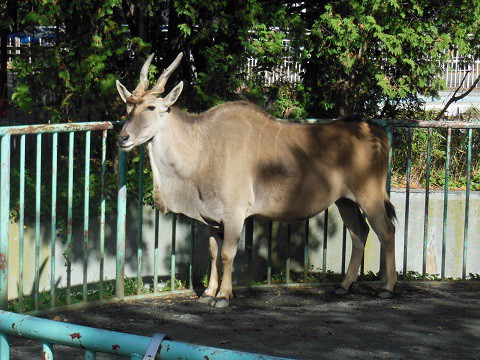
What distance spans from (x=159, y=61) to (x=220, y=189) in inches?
119

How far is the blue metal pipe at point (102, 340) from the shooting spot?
98.1 inches

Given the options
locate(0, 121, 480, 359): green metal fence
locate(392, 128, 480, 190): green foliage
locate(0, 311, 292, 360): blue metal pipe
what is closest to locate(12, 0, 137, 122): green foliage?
locate(0, 121, 480, 359): green metal fence

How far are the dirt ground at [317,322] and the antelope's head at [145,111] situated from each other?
4.76ft

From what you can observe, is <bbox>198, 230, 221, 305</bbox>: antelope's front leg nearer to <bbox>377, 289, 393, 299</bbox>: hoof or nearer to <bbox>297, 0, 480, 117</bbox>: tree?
<bbox>377, 289, 393, 299</bbox>: hoof

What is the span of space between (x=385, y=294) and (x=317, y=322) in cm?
116

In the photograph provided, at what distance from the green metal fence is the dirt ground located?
0.89ft

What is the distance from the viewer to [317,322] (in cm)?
709

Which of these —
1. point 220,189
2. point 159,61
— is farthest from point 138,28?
point 220,189

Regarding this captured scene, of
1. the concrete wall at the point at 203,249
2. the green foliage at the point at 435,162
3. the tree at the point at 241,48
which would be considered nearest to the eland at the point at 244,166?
the tree at the point at 241,48

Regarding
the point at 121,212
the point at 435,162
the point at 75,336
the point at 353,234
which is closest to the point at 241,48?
the point at 353,234

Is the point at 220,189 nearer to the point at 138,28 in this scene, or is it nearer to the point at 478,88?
the point at 138,28

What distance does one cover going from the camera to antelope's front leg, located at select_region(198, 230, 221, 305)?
7.77 metres

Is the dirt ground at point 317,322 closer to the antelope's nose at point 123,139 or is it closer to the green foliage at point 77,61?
the antelope's nose at point 123,139

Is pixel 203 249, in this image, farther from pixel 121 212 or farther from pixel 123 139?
pixel 123 139
